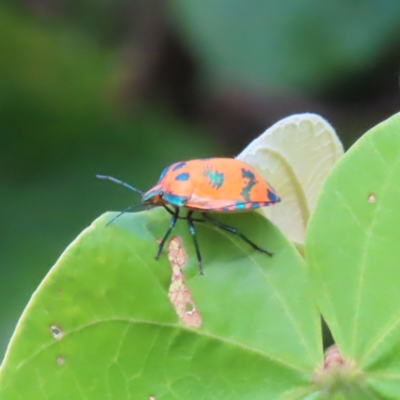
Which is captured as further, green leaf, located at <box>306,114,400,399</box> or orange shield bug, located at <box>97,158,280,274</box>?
orange shield bug, located at <box>97,158,280,274</box>

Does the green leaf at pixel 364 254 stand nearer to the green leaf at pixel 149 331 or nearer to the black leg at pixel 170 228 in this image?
the green leaf at pixel 149 331

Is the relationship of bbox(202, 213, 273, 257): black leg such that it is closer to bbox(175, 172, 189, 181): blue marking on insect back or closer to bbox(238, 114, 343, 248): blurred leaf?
bbox(175, 172, 189, 181): blue marking on insect back

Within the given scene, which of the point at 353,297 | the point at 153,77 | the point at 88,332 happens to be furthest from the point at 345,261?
the point at 153,77

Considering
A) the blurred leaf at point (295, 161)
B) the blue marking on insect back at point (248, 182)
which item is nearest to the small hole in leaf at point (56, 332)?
the blue marking on insect back at point (248, 182)

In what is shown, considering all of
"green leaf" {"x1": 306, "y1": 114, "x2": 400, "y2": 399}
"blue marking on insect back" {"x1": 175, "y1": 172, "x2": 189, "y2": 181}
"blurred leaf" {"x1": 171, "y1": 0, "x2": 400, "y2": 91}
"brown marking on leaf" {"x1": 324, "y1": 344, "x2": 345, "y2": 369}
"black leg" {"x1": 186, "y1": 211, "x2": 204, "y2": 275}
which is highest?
"blurred leaf" {"x1": 171, "y1": 0, "x2": 400, "y2": 91}

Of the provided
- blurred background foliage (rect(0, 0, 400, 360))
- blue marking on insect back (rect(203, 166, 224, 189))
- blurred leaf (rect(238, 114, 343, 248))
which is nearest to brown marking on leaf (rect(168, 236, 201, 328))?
blue marking on insect back (rect(203, 166, 224, 189))

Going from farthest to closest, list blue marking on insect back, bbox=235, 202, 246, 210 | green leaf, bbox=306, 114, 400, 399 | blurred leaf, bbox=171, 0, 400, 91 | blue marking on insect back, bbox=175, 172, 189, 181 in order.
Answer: blurred leaf, bbox=171, 0, 400, 91 → blue marking on insect back, bbox=175, 172, 189, 181 → blue marking on insect back, bbox=235, 202, 246, 210 → green leaf, bbox=306, 114, 400, 399

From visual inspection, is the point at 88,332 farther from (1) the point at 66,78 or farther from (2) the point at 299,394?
(1) the point at 66,78
